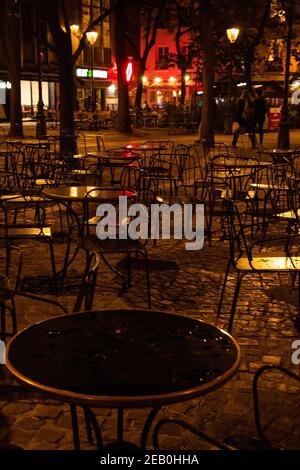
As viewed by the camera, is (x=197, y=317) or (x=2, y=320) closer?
(x=2, y=320)

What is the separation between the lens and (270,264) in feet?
16.9

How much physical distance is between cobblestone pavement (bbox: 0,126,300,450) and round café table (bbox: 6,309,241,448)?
0.93 m

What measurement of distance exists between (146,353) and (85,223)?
3887 mm

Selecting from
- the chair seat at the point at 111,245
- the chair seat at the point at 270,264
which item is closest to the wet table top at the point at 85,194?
the chair seat at the point at 111,245

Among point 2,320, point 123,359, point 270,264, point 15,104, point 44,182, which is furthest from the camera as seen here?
point 15,104

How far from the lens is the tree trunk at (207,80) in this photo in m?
21.1

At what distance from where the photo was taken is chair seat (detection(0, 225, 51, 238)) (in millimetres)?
5957

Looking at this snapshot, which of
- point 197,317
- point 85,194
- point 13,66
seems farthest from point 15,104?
→ point 197,317

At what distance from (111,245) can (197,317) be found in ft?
3.23

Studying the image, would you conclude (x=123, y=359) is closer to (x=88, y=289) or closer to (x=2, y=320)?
(x=88, y=289)

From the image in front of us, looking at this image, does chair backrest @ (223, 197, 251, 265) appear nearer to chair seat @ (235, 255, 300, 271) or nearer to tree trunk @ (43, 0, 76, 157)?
chair seat @ (235, 255, 300, 271)

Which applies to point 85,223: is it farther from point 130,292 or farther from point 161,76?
point 161,76

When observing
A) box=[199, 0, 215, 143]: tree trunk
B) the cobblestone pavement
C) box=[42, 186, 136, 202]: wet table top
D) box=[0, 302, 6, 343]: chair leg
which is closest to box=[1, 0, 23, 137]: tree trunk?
box=[199, 0, 215, 143]: tree trunk

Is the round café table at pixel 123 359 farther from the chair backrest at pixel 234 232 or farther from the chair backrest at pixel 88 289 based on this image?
the chair backrest at pixel 234 232
